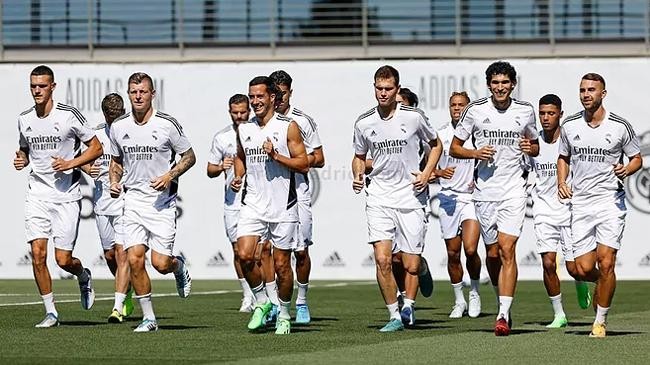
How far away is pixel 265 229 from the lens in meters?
15.7

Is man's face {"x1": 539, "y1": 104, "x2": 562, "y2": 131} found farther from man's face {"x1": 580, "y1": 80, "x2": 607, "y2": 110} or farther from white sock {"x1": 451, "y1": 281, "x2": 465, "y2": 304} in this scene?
white sock {"x1": 451, "y1": 281, "x2": 465, "y2": 304}

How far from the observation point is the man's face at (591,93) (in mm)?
15148

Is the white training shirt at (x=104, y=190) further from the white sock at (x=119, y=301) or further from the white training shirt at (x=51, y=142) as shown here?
the white training shirt at (x=51, y=142)

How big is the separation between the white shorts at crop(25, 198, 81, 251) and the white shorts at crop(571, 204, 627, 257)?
17.3 ft

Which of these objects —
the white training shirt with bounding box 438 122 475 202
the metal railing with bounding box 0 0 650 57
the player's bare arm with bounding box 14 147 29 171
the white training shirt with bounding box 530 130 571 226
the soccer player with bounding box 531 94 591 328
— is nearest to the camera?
the player's bare arm with bounding box 14 147 29 171

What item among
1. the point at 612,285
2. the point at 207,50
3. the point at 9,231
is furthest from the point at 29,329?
the point at 207,50

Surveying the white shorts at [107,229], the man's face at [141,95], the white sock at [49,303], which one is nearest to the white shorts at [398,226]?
the man's face at [141,95]

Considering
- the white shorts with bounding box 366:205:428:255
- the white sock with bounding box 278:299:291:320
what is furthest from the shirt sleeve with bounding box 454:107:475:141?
the white sock with bounding box 278:299:291:320

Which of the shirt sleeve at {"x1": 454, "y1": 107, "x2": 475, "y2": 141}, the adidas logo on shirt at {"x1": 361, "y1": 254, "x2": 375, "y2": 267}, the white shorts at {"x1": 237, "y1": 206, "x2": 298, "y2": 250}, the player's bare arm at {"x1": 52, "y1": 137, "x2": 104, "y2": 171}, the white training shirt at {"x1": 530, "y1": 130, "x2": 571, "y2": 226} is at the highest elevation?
the shirt sleeve at {"x1": 454, "y1": 107, "x2": 475, "y2": 141}

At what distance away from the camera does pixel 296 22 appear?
33.0 m

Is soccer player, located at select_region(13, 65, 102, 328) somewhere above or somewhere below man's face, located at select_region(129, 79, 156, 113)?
below

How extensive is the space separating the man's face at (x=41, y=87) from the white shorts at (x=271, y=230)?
8.59ft

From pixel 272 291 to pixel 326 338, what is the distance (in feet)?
5.72

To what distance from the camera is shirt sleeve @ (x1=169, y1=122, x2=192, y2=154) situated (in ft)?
52.4
